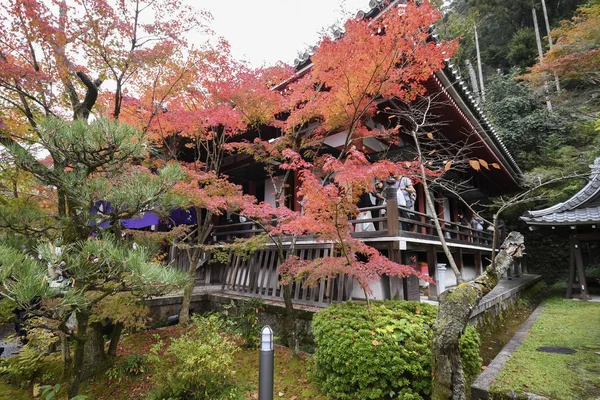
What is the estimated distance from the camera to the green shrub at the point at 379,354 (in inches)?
136

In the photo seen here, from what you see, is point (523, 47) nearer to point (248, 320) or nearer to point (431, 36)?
point (431, 36)

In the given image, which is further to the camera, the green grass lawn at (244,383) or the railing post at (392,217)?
the railing post at (392,217)

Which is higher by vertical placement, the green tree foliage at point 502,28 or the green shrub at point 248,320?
the green tree foliage at point 502,28

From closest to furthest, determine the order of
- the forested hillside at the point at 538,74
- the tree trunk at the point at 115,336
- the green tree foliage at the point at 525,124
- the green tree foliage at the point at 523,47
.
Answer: the tree trunk at the point at 115,336 → the forested hillside at the point at 538,74 → the green tree foliage at the point at 525,124 → the green tree foliage at the point at 523,47

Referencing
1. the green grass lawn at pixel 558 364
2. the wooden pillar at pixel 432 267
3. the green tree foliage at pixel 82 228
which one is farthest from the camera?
the wooden pillar at pixel 432 267

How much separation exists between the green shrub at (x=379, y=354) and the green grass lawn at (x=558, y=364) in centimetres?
57

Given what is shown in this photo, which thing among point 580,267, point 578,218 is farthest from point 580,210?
point 580,267

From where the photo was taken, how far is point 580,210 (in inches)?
366

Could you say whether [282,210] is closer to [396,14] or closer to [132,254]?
[132,254]

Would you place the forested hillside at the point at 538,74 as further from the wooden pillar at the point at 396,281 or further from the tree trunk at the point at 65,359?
the tree trunk at the point at 65,359

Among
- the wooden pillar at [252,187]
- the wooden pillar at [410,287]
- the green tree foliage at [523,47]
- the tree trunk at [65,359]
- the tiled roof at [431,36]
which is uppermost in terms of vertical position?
the green tree foliage at [523,47]

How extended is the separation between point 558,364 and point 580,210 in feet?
23.4

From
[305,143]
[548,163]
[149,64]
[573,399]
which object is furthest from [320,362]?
[548,163]

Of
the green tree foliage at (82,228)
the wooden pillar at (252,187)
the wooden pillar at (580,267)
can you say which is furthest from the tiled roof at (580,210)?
the green tree foliage at (82,228)
